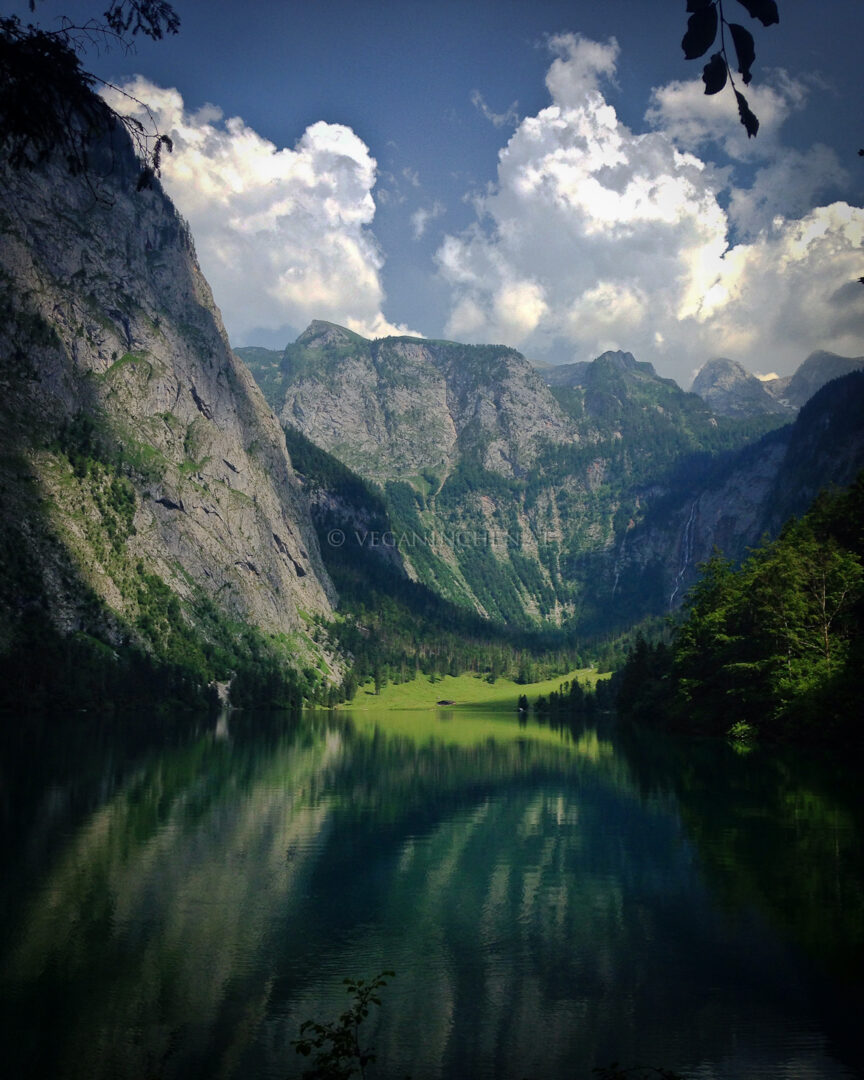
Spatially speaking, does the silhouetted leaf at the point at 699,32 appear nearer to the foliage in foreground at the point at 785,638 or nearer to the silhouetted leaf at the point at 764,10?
the silhouetted leaf at the point at 764,10

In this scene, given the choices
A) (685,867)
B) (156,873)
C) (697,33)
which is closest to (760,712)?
(685,867)

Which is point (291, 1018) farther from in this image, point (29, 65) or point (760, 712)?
point (760, 712)

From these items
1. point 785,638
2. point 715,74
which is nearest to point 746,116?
point 715,74

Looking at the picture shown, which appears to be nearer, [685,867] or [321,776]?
[685,867]

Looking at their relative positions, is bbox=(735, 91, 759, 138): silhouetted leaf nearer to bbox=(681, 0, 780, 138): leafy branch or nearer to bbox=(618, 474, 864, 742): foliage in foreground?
bbox=(681, 0, 780, 138): leafy branch

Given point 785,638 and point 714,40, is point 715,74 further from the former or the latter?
point 785,638
